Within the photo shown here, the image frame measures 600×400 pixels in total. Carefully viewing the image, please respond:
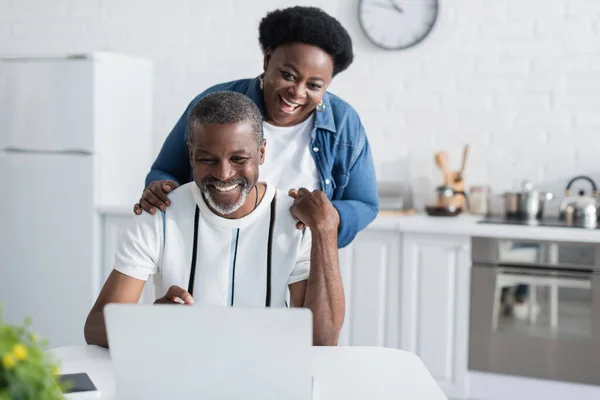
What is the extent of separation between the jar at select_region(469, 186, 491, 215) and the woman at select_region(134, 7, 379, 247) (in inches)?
63.6

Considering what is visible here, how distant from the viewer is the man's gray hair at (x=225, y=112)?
1827 millimetres

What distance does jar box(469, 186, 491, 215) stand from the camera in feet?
12.7

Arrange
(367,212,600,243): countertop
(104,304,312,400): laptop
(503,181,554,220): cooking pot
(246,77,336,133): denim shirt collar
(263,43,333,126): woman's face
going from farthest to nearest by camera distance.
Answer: (503,181,554,220): cooking pot → (367,212,600,243): countertop → (246,77,336,133): denim shirt collar → (263,43,333,126): woman's face → (104,304,312,400): laptop

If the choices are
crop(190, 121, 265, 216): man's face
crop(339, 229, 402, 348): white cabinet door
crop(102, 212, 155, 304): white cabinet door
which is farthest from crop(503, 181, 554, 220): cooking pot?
crop(190, 121, 265, 216): man's face

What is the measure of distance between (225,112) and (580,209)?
2.22 meters

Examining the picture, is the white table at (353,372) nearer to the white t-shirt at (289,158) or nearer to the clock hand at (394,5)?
the white t-shirt at (289,158)

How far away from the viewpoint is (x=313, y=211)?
6.28 feet

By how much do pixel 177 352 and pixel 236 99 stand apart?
82cm

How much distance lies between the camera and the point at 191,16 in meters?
4.28

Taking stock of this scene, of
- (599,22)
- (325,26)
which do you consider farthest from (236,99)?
(599,22)

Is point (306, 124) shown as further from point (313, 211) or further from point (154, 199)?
point (154, 199)

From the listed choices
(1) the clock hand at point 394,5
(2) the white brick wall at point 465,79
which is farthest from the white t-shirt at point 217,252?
(1) the clock hand at point 394,5

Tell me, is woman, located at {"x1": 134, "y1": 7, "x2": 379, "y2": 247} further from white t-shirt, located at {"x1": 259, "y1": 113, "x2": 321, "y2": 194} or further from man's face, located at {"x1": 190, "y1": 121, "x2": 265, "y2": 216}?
man's face, located at {"x1": 190, "y1": 121, "x2": 265, "y2": 216}

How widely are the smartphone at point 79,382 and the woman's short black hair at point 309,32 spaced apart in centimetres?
100
